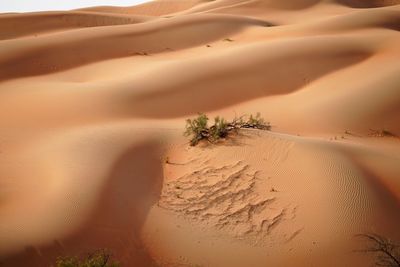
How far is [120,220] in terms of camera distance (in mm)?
5168

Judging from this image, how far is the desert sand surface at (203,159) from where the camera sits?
4.86 m

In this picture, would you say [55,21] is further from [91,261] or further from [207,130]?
[91,261]

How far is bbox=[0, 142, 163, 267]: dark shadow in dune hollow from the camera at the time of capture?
4.40 metres

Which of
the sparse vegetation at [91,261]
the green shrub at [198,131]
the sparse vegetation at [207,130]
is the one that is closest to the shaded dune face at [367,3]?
the sparse vegetation at [207,130]

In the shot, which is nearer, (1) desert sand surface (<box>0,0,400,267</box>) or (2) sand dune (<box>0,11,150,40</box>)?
(1) desert sand surface (<box>0,0,400,267</box>)

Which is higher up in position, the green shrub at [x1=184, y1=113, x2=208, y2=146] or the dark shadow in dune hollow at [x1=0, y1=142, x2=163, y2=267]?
the green shrub at [x1=184, y1=113, x2=208, y2=146]

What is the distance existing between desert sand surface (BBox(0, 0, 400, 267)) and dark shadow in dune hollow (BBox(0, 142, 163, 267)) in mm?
18

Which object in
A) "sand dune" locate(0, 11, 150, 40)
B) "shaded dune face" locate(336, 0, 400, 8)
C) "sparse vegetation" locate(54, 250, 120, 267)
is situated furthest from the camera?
"shaded dune face" locate(336, 0, 400, 8)

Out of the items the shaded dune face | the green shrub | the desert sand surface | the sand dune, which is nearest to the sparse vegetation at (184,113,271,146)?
the green shrub

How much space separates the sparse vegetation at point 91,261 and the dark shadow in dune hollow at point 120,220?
106mm

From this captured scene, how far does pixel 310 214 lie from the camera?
210 inches

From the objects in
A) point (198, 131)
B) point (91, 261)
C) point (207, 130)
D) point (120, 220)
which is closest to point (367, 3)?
point (207, 130)

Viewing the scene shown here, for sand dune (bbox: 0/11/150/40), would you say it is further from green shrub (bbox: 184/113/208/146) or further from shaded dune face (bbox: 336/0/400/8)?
shaded dune face (bbox: 336/0/400/8)

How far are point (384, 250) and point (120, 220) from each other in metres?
3.40
